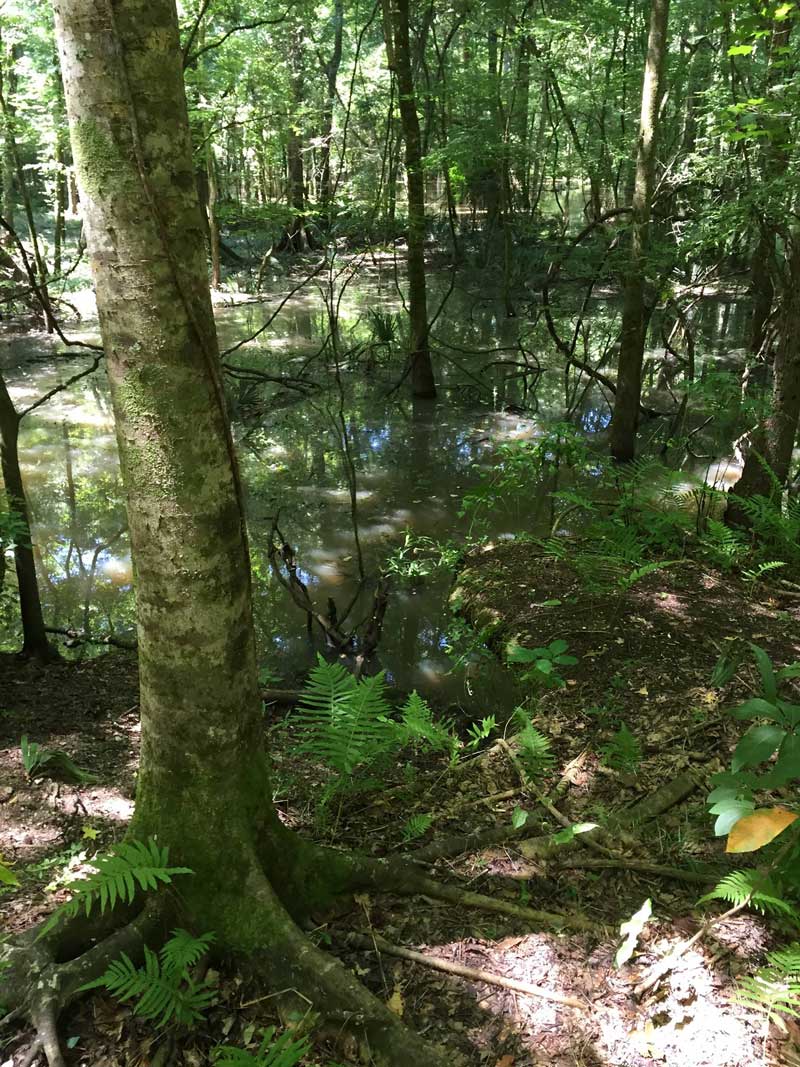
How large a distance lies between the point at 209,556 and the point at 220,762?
627 mm

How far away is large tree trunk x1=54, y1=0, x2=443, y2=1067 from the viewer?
1655 mm

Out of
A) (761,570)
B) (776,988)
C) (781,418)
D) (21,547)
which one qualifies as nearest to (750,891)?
(776,988)

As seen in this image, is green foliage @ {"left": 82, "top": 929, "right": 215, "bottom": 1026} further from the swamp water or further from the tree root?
the swamp water

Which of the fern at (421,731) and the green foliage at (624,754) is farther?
the fern at (421,731)

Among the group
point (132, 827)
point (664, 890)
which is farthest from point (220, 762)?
point (664, 890)

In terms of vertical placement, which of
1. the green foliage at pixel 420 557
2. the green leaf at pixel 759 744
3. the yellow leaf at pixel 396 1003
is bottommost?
the green foliage at pixel 420 557

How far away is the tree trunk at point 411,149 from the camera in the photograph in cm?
855

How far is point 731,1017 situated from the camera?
190 centimetres

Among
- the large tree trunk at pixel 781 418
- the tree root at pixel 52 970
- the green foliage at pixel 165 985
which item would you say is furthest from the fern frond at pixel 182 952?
the large tree trunk at pixel 781 418

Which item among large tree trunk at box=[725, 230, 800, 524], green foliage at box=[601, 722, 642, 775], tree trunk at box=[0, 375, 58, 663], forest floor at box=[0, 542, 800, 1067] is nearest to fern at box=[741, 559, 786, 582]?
forest floor at box=[0, 542, 800, 1067]

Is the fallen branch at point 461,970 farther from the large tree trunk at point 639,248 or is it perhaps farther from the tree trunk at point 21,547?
the large tree trunk at point 639,248

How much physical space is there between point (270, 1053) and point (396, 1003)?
0.40 m

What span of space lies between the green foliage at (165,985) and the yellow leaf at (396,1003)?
490mm

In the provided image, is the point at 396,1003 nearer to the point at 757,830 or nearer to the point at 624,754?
the point at 757,830
